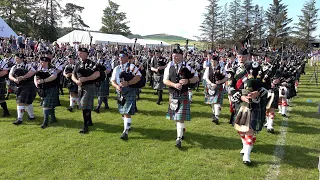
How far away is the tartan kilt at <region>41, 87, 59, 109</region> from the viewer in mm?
6945

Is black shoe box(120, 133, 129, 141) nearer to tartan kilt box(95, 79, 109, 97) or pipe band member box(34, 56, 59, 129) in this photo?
pipe band member box(34, 56, 59, 129)

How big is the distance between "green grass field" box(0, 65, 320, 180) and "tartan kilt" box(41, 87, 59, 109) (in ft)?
1.89

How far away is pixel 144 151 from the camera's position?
18.2 ft

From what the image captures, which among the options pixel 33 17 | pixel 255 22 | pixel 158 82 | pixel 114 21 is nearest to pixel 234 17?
pixel 255 22

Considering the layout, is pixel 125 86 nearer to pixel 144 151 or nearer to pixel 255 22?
pixel 144 151

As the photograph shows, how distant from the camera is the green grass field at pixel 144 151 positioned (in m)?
4.61

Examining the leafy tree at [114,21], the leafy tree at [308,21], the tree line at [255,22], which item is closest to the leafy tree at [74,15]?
the leafy tree at [114,21]

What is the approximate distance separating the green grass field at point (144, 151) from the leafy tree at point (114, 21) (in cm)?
5940

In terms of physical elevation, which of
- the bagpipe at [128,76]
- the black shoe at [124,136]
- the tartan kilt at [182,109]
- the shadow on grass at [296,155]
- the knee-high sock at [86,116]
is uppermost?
the bagpipe at [128,76]

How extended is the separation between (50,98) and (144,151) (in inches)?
117

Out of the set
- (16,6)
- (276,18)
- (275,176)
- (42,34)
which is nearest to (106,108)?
(275,176)

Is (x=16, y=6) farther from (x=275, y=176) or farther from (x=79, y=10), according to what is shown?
(x=275, y=176)

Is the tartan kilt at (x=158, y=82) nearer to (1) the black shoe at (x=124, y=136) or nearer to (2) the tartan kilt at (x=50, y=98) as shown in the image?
(2) the tartan kilt at (x=50, y=98)

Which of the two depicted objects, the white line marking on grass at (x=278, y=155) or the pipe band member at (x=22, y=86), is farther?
the pipe band member at (x=22, y=86)
